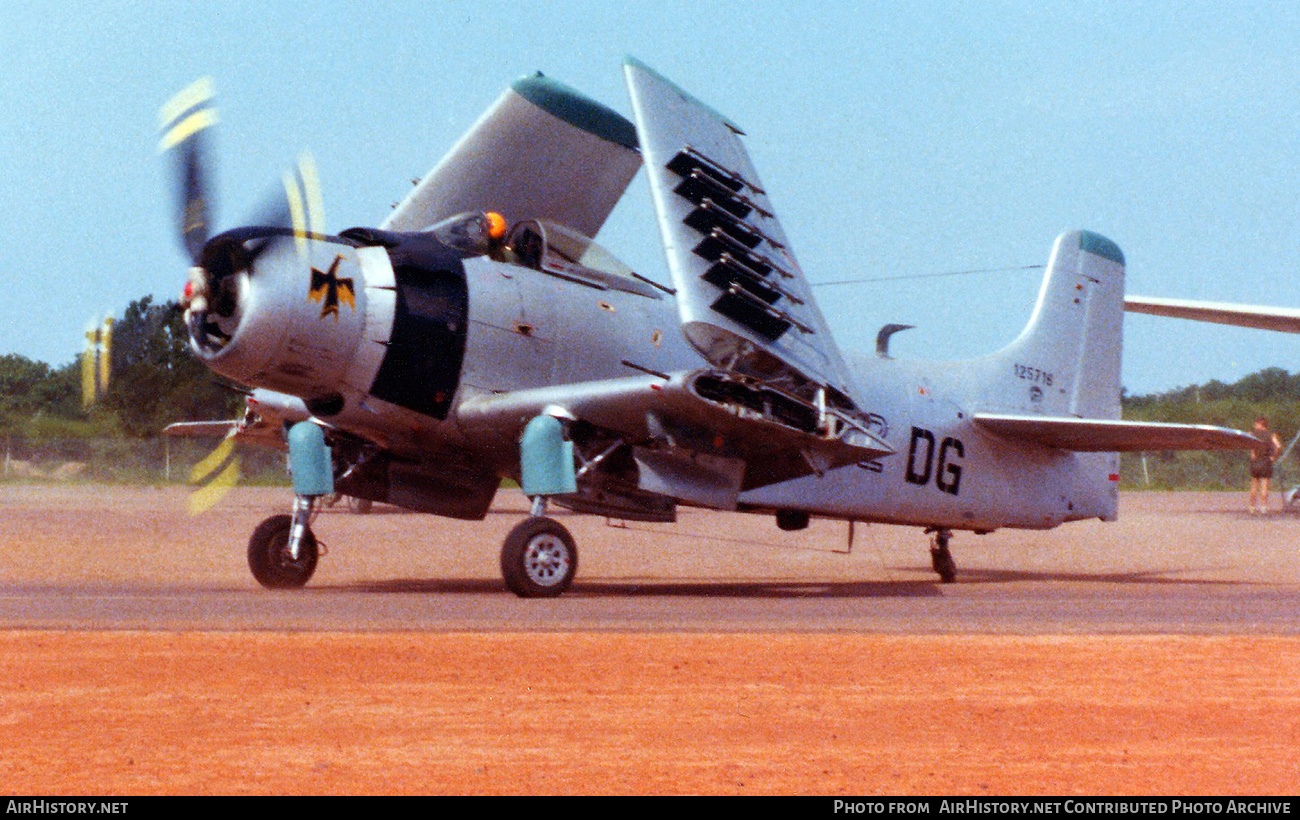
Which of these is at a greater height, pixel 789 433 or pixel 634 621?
pixel 789 433

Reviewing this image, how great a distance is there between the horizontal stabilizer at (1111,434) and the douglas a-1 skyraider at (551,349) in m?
0.05

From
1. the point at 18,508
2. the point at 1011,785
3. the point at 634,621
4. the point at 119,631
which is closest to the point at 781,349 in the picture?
the point at 634,621

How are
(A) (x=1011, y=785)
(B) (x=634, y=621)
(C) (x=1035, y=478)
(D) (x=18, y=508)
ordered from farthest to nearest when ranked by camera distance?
1. (D) (x=18, y=508)
2. (C) (x=1035, y=478)
3. (B) (x=634, y=621)
4. (A) (x=1011, y=785)

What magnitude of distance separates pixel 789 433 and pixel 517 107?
4724 millimetres

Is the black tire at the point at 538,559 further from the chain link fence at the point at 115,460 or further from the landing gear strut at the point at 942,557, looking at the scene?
the chain link fence at the point at 115,460

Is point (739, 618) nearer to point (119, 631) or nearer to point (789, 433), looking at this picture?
point (789, 433)

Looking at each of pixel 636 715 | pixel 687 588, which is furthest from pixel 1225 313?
pixel 636 715

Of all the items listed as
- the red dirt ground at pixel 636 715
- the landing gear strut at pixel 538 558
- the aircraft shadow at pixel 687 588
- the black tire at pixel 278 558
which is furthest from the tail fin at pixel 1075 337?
the red dirt ground at pixel 636 715

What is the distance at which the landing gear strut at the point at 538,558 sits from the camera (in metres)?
12.9

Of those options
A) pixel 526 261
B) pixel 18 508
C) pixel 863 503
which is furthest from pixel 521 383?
pixel 18 508

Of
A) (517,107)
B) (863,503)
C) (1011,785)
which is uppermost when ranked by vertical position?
(517,107)

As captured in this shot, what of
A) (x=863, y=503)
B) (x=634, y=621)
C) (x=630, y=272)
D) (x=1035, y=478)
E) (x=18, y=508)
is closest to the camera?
(x=634, y=621)

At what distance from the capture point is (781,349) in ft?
46.0

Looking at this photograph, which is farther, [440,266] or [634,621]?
[440,266]
